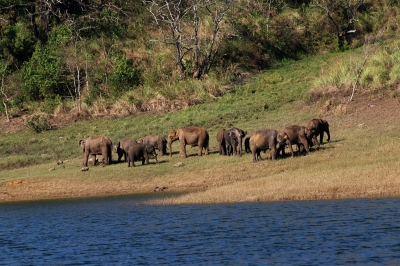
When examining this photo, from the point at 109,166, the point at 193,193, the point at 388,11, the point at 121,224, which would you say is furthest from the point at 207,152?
the point at 388,11

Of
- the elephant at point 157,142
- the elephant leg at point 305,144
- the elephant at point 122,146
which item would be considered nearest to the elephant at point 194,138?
the elephant at point 157,142

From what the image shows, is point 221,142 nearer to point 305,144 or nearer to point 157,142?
point 157,142

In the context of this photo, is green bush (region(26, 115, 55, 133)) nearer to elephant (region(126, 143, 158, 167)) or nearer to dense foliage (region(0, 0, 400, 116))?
dense foliage (region(0, 0, 400, 116))

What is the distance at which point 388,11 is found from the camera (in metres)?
53.0

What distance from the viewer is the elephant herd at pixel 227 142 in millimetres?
29500

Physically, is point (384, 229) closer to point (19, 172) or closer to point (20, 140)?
point (19, 172)

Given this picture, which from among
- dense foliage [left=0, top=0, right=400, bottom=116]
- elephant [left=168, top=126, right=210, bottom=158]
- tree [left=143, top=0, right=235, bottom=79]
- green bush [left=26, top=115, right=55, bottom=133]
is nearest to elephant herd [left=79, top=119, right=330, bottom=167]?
elephant [left=168, top=126, right=210, bottom=158]

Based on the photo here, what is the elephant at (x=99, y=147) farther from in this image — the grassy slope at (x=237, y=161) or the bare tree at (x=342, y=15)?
the bare tree at (x=342, y=15)

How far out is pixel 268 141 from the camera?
29.4 meters

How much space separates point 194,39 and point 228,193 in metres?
25.1

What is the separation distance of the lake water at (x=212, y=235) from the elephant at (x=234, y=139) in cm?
726

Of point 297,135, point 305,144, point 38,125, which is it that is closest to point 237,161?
point 297,135

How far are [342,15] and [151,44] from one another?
1285 centimetres

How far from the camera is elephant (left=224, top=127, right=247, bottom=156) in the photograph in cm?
3158
